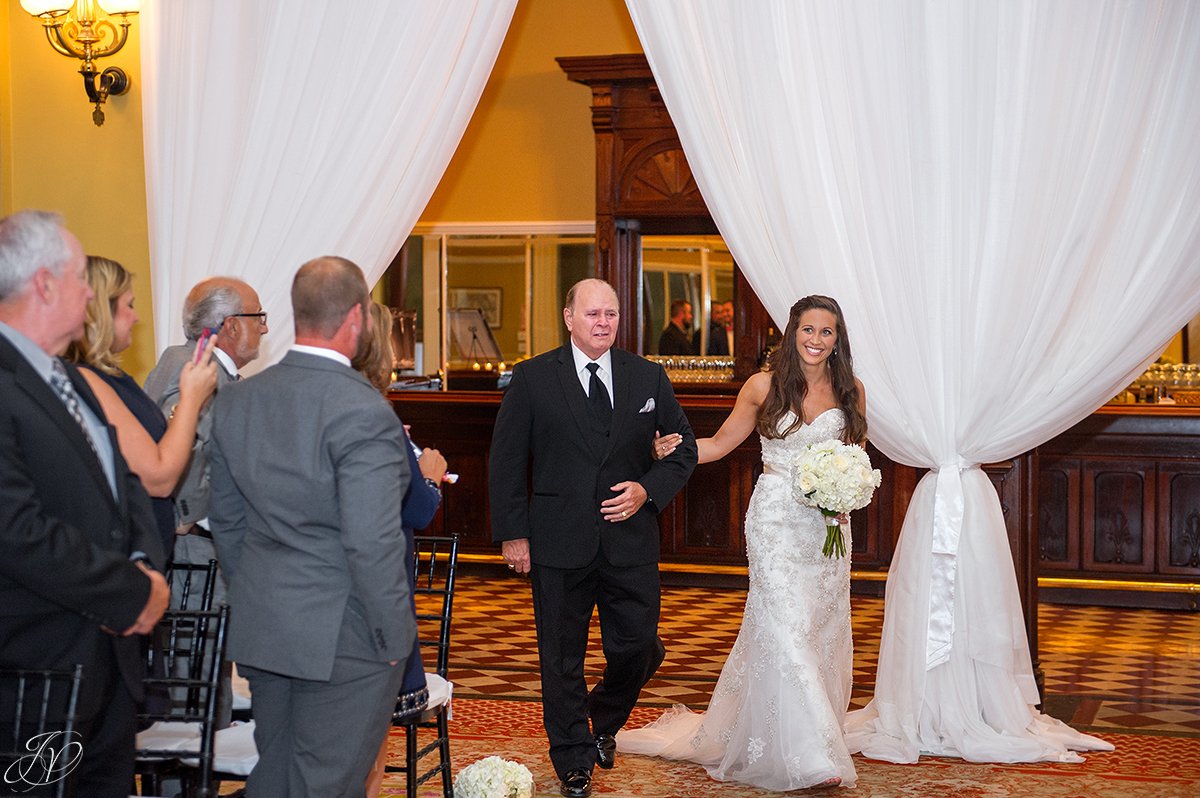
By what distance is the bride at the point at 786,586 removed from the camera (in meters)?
4.78

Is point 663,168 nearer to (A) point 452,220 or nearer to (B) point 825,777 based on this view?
(A) point 452,220

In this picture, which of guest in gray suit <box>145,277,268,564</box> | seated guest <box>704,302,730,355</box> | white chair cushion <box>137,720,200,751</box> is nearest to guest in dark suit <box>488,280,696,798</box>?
guest in gray suit <box>145,277,268,564</box>

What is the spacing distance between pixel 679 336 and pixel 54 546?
916cm

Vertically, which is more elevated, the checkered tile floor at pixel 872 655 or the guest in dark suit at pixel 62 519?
the guest in dark suit at pixel 62 519

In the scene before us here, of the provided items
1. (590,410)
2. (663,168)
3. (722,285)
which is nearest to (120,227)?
(590,410)

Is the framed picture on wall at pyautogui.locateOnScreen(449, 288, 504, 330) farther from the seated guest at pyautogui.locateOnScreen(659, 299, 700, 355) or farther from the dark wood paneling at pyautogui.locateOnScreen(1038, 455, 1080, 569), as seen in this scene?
the dark wood paneling at pyautogui.locateOnScreen(1038, 455, 1080, 569)

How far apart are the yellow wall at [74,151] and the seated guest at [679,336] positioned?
5.87 meters

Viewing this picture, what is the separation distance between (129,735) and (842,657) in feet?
9.29

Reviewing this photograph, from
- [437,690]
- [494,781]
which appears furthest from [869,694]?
[437,690]

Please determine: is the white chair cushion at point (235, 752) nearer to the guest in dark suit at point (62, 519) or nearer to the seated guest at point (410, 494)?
the seated guest at point (410, 494)

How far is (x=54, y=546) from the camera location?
2.56 meters

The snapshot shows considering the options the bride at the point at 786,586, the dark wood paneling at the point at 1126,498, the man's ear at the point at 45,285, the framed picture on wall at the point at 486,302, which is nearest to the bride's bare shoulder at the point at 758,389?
the bride at the point at 786,586

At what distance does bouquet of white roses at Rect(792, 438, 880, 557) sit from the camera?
466 cm

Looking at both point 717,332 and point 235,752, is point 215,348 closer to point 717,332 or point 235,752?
point 235,752
